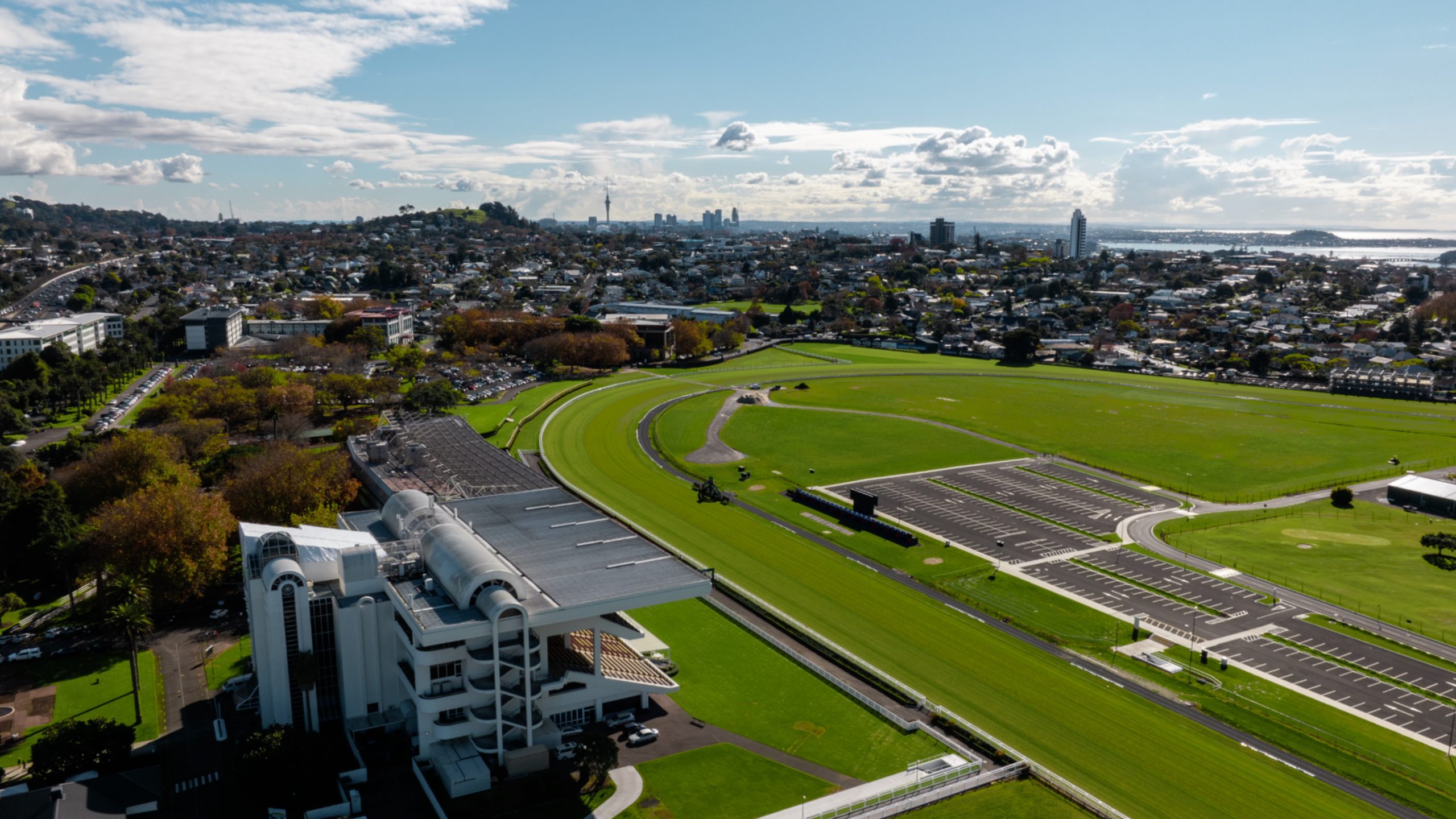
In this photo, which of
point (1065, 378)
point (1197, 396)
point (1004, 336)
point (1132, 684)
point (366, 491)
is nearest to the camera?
point (1132, 684)

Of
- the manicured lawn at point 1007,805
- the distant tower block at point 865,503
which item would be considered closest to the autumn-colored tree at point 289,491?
the distant tower block at point 865,503

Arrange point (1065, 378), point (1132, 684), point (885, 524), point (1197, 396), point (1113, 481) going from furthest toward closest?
point (1065, 378)
point (1197, 396)
point (1113, 481)
point (885, 524)
point (1132, 684)

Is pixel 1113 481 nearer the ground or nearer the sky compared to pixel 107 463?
nearer the ground

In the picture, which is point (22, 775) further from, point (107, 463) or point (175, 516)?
point (107, 463)

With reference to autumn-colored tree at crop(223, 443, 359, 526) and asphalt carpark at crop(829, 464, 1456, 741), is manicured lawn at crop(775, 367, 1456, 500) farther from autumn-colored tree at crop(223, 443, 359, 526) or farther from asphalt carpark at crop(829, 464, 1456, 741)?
autumn-colored tree at crop(223, 443, 359, 526)

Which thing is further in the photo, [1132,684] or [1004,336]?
[1004,336]

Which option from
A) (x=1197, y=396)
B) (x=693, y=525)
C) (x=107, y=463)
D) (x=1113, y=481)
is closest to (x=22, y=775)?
(x=107, y=463)

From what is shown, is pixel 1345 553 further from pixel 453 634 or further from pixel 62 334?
pixel 62 334

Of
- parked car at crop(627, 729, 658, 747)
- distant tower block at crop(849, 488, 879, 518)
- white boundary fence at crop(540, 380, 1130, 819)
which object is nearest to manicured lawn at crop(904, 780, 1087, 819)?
white boundary fence at crop(540, 380, 1130, 819)
